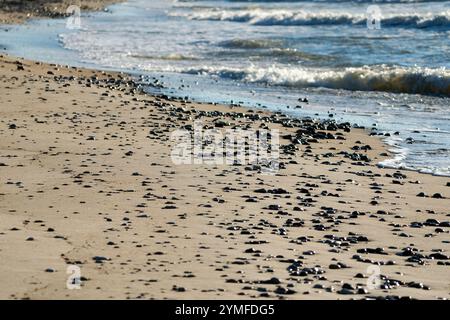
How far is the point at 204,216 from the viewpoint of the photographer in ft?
31.6

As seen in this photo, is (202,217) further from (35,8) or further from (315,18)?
(35,8)

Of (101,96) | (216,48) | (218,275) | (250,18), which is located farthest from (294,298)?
(250,18)

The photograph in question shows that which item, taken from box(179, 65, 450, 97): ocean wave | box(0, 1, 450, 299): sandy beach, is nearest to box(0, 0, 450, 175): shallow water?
box(179, 65, 450, 97): ocean wave

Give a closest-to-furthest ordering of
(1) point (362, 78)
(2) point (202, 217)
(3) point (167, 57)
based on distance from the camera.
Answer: (2) point (202, 217)
(1) point (362, 78)
(3) point (167, 57)

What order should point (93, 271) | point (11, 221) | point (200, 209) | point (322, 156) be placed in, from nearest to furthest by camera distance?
point (93, 271) < point (11, 221) < point (200, 209) < point (322, 156)

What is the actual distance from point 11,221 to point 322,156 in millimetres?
5511

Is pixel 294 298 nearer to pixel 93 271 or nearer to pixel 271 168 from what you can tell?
pixel 93 271

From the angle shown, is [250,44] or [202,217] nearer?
[202,217]

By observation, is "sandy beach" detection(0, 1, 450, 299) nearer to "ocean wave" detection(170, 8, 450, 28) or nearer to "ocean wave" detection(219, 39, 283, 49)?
"ocean wave" detection(219, 39, 283, 49)

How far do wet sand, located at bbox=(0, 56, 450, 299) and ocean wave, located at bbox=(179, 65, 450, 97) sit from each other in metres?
6.25

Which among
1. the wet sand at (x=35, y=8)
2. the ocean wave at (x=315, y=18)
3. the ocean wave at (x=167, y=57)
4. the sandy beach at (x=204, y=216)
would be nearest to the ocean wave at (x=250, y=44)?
the ocean wave at (x=167, y=57)

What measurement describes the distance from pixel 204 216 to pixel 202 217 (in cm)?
6

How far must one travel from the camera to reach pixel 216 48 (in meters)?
30.4

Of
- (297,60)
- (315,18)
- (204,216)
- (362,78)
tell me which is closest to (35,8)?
(315,18)
